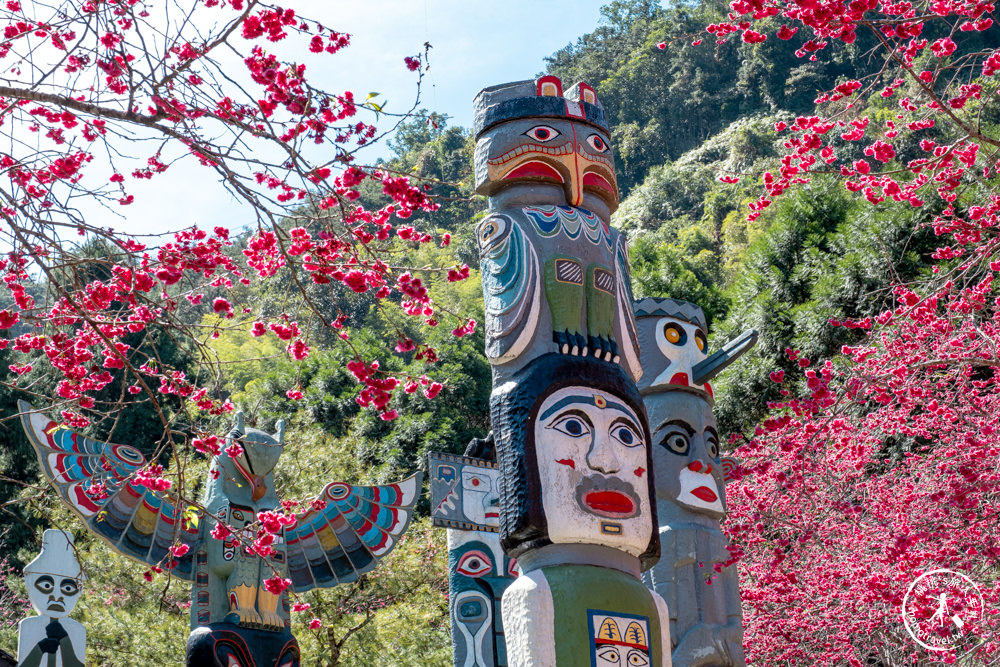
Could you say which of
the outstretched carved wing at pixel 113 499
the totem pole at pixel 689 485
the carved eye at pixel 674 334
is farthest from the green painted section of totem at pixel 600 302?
the outstretched carved wing at pixel 113 499

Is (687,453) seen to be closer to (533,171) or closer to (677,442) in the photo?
(677,442)

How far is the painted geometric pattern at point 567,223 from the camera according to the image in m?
7.09

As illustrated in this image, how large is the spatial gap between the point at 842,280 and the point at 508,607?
13.9 m

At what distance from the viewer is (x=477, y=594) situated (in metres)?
8.90

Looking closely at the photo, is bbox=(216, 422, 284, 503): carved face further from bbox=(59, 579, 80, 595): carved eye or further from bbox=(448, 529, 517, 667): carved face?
bbox=(448, 529, 517, 667): carved face

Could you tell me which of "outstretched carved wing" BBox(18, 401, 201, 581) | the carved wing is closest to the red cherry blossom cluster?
the carved wing

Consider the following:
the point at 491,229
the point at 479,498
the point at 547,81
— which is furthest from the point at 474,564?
the point at 547,81

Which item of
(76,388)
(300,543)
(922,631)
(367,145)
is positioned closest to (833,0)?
(367,145)

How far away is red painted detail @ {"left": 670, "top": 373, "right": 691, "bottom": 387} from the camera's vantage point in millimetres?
8914

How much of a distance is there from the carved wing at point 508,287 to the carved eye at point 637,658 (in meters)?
1.99

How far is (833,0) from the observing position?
4.93m

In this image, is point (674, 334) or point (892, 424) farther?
point (674, 334)

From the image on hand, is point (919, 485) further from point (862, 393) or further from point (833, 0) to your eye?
point (833, 0)

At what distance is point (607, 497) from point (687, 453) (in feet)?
8.47
